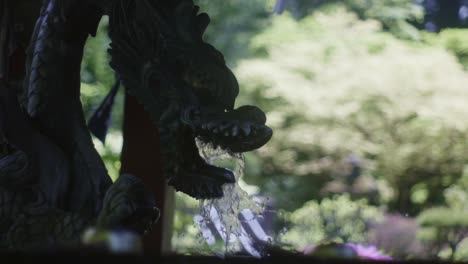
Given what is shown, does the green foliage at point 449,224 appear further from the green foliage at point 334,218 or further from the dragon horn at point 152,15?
the dragon horn at point 152,15

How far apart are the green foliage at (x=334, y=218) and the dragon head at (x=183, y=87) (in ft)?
24.3

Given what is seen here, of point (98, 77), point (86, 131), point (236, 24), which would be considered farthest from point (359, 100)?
point (86, 131)

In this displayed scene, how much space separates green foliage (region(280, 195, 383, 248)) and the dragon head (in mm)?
7403

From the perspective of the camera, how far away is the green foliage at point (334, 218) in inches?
366

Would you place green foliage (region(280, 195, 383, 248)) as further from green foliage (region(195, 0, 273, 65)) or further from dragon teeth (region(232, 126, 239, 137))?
dragon teeth (region(232, 126, 239, 137))

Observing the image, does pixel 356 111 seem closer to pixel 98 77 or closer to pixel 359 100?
pixel 359 100

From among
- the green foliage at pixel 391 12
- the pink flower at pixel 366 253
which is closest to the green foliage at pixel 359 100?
the green foliage at pixel 391 12

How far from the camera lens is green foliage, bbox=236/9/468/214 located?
9023 millimetres

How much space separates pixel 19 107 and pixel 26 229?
12.0 inches

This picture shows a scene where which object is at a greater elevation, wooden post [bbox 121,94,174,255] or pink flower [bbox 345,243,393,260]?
wooden post [bbox 121,94,174,255]

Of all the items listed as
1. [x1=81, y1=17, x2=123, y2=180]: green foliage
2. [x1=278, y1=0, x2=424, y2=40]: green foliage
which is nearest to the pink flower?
[x1=81, y1=17, x2=123, y2=180]: green foliage

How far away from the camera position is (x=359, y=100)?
30.4 feet

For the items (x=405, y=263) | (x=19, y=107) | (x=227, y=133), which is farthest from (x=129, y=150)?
(x=405, y=263)

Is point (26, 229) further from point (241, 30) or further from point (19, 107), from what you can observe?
point (241, 30)
